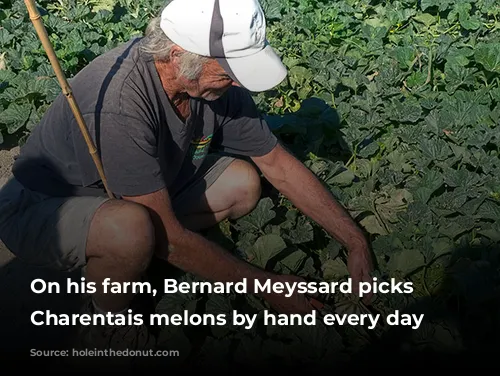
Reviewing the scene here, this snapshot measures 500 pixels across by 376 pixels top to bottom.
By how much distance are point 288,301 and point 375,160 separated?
149 cm

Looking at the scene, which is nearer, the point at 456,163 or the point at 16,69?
the point at 456,163

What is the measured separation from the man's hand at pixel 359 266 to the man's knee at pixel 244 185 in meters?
0.64

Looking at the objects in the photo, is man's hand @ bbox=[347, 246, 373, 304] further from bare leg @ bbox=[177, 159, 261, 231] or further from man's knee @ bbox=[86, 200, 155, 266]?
man's knee @ bbox=[86, 200, 155, 266]

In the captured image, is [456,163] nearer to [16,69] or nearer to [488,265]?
[488,265]

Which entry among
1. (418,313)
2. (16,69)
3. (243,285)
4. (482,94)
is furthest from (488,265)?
(16,69)

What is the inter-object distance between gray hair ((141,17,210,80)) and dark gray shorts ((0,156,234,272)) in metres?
0.57

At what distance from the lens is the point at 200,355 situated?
302cm

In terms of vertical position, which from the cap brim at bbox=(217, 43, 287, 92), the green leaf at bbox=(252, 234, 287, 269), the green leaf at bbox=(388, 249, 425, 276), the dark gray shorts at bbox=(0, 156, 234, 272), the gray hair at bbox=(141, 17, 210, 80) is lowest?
the green leaf at bbox=(388, 249, 425, 276)

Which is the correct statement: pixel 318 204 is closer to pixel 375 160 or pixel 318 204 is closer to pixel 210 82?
pixel 210 82

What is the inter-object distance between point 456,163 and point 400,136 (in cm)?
37

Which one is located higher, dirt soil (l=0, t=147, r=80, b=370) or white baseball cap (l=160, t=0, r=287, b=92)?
white baseball cap (l=160, t=0, r=287, b=92)

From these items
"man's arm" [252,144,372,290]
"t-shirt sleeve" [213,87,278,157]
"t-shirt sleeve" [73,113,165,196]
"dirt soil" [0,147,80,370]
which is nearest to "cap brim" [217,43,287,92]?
"t-shirt sleeve" [73,113,165,196]

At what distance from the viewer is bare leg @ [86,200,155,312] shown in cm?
278

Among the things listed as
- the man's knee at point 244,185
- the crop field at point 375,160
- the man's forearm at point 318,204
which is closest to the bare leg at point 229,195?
the man's knee at point 244,185
